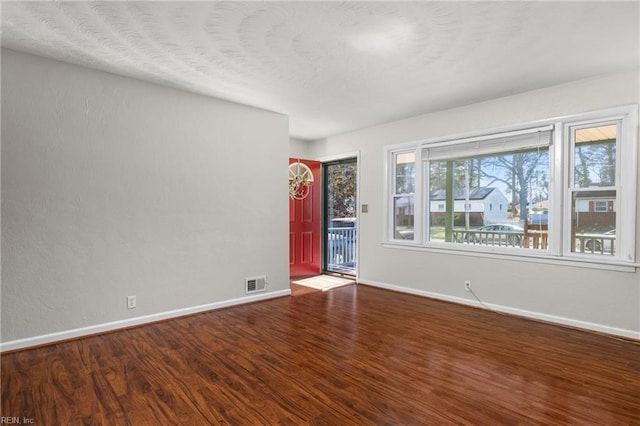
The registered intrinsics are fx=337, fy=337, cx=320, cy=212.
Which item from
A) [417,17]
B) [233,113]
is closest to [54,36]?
[233,113]

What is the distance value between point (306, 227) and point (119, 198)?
135 inches

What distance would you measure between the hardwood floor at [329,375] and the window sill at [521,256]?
0.70 m

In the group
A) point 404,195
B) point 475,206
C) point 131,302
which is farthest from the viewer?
point 404,195

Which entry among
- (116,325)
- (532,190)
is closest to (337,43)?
(532,190)

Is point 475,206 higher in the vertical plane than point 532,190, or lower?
lower

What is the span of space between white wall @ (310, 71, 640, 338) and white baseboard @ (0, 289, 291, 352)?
2.03 m

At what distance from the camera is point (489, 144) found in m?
4.21

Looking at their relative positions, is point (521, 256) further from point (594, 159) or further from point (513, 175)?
point (594, 159)

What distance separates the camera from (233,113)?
14.1ft

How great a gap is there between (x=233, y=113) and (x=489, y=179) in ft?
11.1

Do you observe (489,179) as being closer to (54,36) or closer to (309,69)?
(309,69)

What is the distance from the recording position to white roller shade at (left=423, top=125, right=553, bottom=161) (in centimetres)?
380

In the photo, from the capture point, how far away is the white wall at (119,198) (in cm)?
294

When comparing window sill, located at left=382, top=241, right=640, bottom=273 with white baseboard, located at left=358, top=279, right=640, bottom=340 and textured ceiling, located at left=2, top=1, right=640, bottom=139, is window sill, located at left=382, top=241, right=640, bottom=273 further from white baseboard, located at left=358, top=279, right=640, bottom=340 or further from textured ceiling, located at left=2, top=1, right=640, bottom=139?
textured ceiling, located at left=2, top=1, right=640, bottom=139
